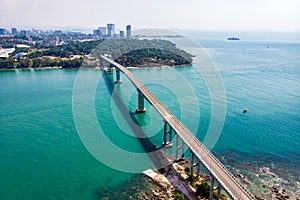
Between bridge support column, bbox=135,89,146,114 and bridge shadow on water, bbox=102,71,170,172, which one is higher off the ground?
bridge support column, bbox=135,89,146,114

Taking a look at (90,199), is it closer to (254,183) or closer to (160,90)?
(254,183)

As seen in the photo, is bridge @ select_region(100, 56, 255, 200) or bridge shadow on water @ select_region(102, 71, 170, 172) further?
bridge shadow on water @ select_region(102, 71, 170, 172)

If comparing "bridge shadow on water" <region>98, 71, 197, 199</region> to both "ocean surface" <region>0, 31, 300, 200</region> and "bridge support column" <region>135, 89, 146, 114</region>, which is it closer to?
"ocean surface" <region>0, 31, 300, 200</region>

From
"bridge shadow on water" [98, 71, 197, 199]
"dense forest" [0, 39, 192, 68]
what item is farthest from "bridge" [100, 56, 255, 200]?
"dense forest" [0, 39, 192, 68]

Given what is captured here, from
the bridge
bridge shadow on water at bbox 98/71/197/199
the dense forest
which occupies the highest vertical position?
the dense forest

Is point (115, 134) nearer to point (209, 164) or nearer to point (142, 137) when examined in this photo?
point (142, 137)
